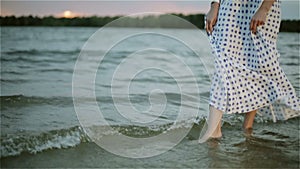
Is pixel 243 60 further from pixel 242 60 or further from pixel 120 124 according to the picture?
pixel 120 124

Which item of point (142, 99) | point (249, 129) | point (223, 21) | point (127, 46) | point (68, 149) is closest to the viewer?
point (68, 149)

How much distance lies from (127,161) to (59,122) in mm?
1038

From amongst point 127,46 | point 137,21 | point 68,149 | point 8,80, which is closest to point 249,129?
point 68,149

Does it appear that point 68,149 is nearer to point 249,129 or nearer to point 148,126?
point 148,126

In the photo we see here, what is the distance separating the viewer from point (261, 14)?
10.0 feet

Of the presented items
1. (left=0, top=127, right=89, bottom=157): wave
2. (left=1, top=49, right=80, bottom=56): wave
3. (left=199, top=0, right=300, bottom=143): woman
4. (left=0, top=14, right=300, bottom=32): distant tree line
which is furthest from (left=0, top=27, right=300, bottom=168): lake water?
(left=0, top=14, right=300, bottom=32): distant tree line

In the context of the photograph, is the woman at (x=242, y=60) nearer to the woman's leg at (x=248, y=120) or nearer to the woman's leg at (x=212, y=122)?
the woman's leg at (x=212, y=122)

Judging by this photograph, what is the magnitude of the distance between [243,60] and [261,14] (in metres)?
0.35

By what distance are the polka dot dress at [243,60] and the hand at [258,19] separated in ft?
0.23

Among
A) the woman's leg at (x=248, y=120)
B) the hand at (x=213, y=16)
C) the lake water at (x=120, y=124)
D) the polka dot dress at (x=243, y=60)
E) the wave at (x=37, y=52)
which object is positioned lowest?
the wave at (x=37, y=52)

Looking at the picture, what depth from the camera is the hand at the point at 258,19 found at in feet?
10.0

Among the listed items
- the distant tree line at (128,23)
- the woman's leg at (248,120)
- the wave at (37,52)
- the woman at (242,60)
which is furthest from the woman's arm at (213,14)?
the distant tree line at (128,23)

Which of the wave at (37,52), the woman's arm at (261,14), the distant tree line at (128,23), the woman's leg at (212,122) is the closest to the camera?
the woman's arm at (261,14)

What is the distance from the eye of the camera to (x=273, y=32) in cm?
323
